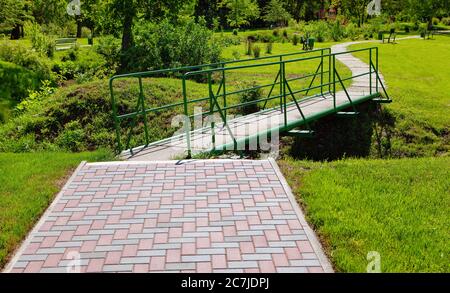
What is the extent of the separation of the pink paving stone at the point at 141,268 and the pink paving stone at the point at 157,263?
44mm

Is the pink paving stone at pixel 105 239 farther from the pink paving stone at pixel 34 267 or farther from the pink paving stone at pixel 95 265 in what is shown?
the pink paving stone at pixel 34 267

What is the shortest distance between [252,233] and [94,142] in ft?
21.0

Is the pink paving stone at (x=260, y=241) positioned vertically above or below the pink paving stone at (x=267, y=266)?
above

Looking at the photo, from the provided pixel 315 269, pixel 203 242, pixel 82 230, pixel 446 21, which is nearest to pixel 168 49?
pixel 82 230

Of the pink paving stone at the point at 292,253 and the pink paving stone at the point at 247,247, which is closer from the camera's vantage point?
the pink paving stone at the point at 292,253

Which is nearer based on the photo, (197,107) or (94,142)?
(94,142)

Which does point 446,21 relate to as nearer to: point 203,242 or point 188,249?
point 203,242

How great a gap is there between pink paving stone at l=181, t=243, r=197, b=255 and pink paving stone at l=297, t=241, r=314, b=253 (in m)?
1.00

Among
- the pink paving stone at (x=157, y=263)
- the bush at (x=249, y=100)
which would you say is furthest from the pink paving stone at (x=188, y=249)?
the bush at (x=249, y=100)

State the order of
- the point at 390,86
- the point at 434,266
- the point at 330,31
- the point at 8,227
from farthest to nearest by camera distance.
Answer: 1. the point at 330,31
2. the point at 390,86
3. the point at 8,227
4. the point at 434,266

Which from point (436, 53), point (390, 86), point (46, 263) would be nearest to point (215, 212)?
point (46, 263)

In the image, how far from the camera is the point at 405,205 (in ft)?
18.7

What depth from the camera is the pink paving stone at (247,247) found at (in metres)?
4.57

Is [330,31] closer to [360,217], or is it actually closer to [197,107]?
[197,107]
